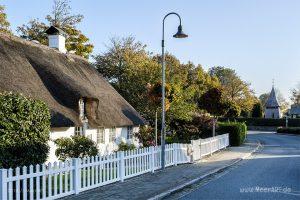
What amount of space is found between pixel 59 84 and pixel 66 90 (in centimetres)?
63

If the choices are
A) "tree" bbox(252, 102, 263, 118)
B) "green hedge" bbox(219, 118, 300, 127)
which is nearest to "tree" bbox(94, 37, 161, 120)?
"green hedge" bbox(219, 118, 300, 127)

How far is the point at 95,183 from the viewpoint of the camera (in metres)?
14.0

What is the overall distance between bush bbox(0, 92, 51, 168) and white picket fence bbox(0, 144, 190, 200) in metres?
0.35

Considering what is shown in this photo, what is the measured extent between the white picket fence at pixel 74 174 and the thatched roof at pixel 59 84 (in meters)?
4.25

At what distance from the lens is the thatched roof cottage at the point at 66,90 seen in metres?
20.3

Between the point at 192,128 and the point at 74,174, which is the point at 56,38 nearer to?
the point at 192,128

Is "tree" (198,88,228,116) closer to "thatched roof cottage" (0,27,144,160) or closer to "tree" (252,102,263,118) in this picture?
"thatched roof cottage" (0,27,144,160)

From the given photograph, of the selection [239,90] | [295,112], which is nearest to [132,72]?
[239,90]

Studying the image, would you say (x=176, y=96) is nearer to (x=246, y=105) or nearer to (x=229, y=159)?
(x=229, y=159)

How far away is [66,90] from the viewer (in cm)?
2286

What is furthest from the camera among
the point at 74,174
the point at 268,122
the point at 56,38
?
the point at 268,122

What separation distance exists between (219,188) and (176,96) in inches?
719

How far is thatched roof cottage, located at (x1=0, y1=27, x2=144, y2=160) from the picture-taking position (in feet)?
66.6

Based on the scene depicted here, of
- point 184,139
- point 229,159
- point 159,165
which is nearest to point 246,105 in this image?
point 184,139
